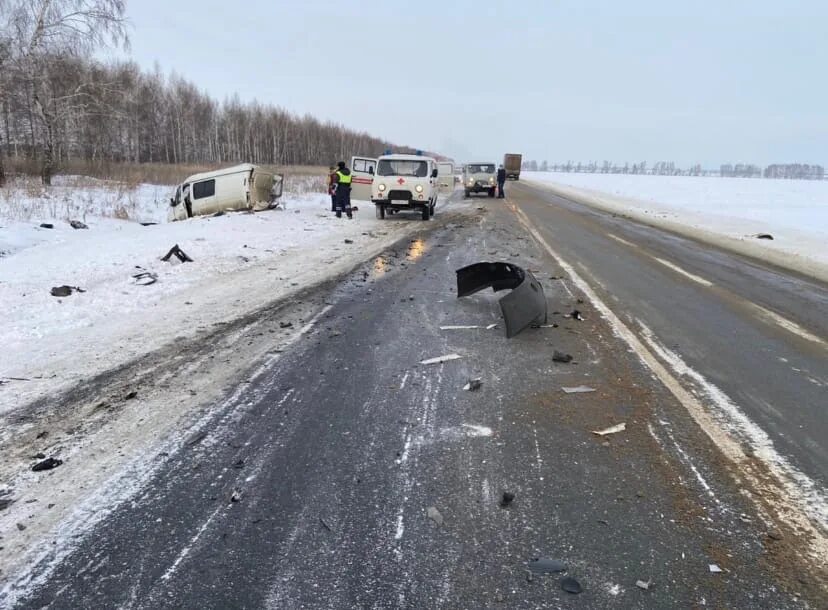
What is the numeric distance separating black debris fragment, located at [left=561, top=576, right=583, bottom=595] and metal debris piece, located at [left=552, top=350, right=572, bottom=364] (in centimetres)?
275

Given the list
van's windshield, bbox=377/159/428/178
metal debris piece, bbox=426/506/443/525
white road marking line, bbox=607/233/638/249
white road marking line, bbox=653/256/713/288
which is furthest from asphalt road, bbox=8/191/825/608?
van's windshield, bbox=377/159/428/178

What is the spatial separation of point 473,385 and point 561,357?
3.71 feet

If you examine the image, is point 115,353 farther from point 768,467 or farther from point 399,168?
point 399,168

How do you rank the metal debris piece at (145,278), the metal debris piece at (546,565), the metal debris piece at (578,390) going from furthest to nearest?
the metal debris piece at (145,278) → the metal debris piece at (578,390) → the metal debris piece at (546,565)

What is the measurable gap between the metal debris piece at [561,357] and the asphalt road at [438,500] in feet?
0.30

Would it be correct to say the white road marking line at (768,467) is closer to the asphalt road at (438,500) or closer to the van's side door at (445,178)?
the asphalt road at (438,500)

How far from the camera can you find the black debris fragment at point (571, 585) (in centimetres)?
201

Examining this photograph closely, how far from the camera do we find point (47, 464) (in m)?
2.88

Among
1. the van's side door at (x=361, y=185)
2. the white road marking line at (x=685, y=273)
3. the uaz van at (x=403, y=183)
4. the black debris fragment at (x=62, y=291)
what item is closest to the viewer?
the black debris fragment at (x=62, y=291)

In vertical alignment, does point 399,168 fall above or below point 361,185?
above

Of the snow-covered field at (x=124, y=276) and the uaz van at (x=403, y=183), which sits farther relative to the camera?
the uaz van at (x=403, y=183)

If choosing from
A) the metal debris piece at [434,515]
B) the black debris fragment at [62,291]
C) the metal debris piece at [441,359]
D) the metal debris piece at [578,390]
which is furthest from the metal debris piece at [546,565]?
the black debris fragment at [62,291]

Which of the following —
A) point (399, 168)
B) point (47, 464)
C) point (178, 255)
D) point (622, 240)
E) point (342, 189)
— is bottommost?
point (47, 464)

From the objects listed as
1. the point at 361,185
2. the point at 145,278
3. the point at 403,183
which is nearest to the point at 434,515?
the point at 145,278
